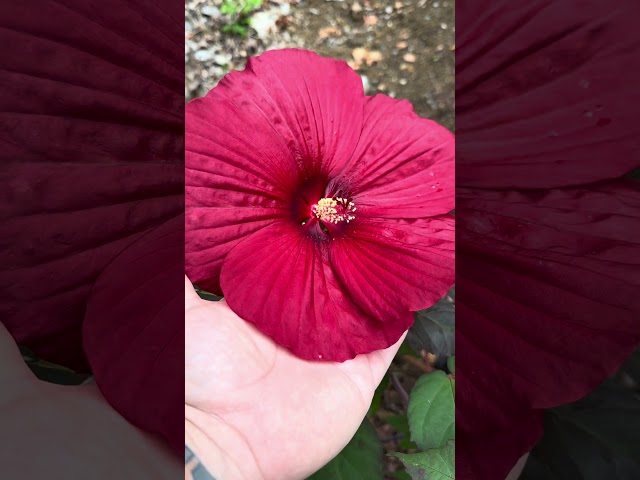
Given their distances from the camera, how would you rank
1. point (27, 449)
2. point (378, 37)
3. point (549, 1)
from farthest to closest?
point (378, 37) < point (549, 1) < point (27, 449)

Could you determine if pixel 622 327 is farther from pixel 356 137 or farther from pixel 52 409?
pixel 52 409

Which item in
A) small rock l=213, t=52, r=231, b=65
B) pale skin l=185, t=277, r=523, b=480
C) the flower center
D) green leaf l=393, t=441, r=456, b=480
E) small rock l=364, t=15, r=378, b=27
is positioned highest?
small rock l=364, t=15, r=378, b=27

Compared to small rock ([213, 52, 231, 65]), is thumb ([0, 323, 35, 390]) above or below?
below

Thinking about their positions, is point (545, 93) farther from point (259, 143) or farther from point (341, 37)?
point (341, 37)

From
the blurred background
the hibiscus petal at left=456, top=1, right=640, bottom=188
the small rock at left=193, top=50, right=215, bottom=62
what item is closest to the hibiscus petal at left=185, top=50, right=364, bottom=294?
the hibiscus petal at left=456, top=1, right=640, bottom=188

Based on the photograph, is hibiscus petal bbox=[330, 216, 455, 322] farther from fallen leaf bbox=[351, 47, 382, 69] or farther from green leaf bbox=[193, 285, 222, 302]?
fallen leaf bbox=[351, 47, 382, 69]

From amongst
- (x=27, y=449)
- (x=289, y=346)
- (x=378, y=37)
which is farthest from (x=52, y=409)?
(x=378, y=37)
